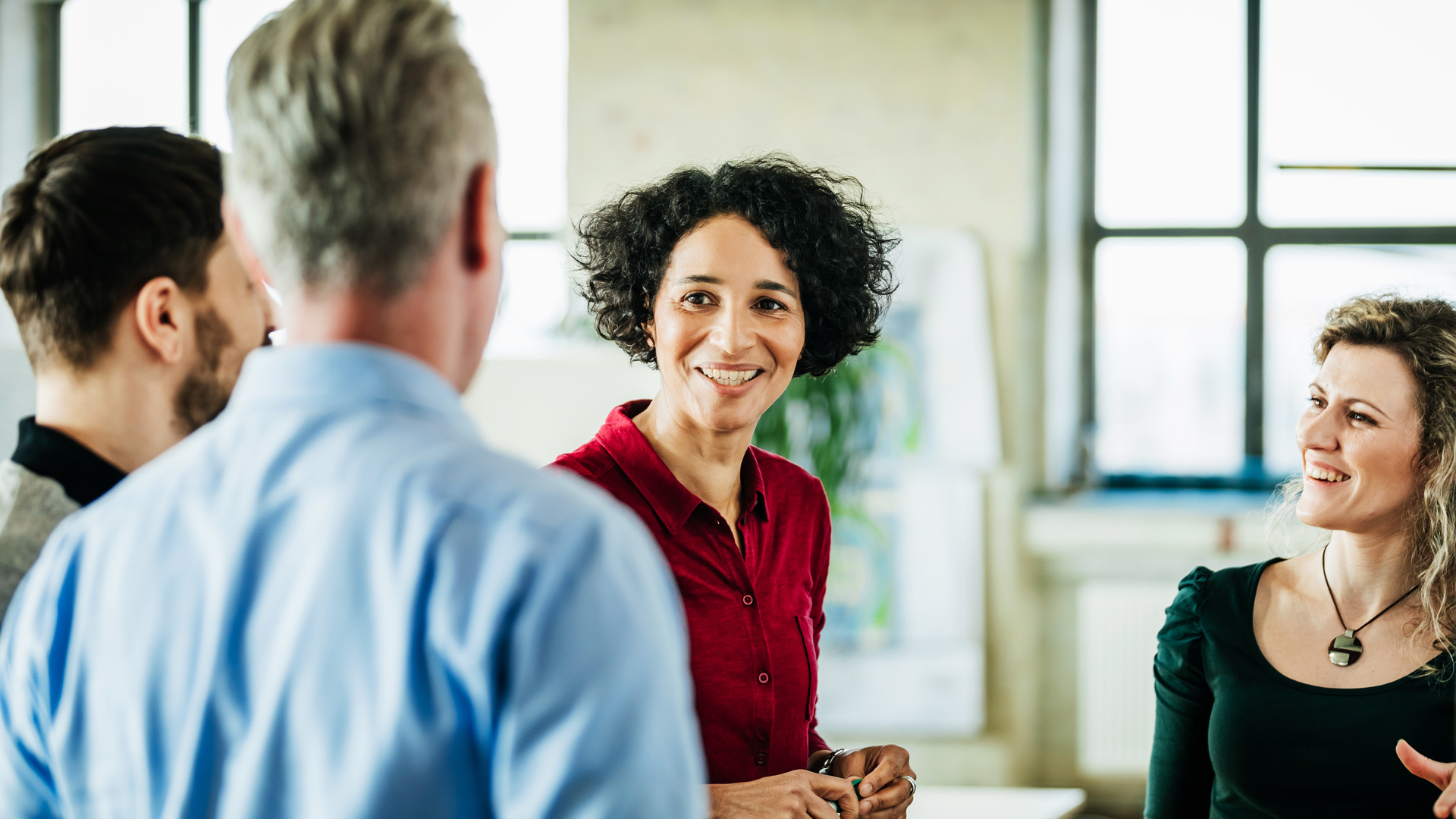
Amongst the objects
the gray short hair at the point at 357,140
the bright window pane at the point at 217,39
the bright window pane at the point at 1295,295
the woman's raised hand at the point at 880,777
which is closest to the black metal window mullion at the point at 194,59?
the bright window pane at the point at 217,39

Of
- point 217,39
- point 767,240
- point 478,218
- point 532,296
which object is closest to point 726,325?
point 767,240

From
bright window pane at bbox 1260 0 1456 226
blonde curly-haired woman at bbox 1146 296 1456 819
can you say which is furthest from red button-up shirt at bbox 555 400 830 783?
bright window pane at bbox 1260 0 1456 226

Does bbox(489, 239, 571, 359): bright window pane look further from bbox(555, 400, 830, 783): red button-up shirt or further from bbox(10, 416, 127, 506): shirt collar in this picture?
bbox(10, 416, 127, 506): shirt collar

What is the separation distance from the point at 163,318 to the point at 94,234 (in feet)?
0.33

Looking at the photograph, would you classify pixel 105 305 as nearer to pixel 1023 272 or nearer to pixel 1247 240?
pixel 1023 272

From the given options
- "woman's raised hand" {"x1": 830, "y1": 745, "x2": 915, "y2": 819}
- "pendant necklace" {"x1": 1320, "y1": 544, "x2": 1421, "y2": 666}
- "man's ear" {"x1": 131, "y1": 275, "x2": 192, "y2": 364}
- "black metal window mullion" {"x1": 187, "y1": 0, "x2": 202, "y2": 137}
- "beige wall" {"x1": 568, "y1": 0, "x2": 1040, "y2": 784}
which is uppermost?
"black metal window mullion" {"x1": 187, "y1": 0, "x2": 202, "y2": 137}

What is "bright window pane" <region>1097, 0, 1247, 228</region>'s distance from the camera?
4.13 meters

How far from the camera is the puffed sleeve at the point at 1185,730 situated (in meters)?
1.68

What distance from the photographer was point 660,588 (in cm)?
61

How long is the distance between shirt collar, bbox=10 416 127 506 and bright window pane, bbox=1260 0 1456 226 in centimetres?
407

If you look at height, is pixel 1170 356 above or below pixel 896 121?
below

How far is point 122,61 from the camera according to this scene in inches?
182

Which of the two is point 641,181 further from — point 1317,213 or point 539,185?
point 1317,213

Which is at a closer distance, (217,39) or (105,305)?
(105,305)
